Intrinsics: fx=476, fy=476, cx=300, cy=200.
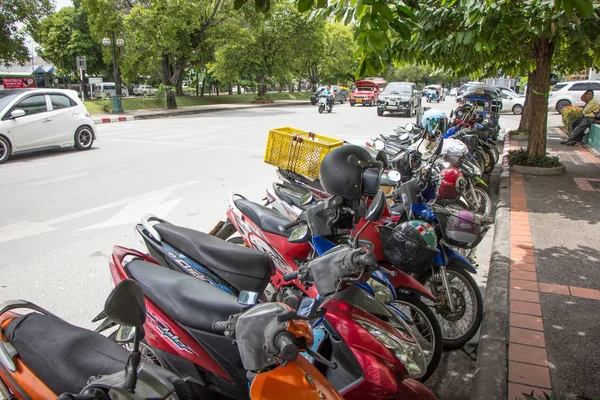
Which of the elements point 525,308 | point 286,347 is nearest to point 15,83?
point 525,308

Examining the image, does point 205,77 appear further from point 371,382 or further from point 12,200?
point 371,382

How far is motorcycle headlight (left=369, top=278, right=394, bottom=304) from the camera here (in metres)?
2.61

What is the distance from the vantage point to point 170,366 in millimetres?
2332

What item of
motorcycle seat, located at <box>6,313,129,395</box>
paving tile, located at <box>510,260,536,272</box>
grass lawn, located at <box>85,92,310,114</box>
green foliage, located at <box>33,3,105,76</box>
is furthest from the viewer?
green foliage, located at <box>33,3,105,76</box>

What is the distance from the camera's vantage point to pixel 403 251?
3025mm

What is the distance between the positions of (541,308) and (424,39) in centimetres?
382

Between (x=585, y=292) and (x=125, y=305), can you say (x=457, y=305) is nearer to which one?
(x=585, y=292)

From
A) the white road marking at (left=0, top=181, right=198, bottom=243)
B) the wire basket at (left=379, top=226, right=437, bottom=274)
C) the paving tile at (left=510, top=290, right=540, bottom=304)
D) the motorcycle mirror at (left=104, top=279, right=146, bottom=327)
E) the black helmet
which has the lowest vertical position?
the paving tile at (left=510, top=290, right=540, bottom=304)

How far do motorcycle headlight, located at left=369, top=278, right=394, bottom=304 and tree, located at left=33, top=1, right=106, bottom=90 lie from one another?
46.5 metres

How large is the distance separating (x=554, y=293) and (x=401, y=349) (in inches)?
99.0

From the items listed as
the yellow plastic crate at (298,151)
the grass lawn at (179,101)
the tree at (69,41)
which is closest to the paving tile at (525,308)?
the yellow plastic crate at (298,151)

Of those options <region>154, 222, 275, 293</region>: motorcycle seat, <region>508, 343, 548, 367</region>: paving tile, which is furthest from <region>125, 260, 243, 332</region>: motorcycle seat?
<region>508, 343, 548, 367</region>: paving tile

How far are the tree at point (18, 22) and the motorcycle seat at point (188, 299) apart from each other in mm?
19208

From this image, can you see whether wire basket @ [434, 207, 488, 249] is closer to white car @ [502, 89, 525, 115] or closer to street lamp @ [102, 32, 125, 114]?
street lamp @ [102, 32, 125, 114]
